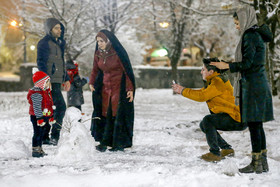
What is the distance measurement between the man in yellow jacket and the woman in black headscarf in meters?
1.15

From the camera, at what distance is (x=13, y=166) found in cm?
394

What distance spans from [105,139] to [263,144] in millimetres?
2479

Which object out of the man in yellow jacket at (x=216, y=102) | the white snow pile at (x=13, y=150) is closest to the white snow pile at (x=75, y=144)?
the white snow pile at (x=13, y=150)

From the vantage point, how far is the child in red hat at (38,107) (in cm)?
450

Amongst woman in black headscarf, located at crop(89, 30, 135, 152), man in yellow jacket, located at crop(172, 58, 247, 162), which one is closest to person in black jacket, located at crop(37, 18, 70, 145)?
woman in black headscarf, located at crop(89, 30, 135, 152)

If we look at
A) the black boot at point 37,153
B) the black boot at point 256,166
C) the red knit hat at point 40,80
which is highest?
the red knit hat at point 40,80

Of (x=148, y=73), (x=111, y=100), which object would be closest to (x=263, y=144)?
(x=111, y=100)

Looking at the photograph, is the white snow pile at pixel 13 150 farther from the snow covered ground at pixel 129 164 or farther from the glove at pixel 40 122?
the glove at pixel 40 122

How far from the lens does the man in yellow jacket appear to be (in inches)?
161

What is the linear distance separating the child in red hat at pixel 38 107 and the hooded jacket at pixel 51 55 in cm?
76

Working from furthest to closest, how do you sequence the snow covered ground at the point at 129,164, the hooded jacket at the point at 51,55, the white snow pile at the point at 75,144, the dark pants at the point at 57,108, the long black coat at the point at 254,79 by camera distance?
the dark pants at the point at 57,108, the hooded jacket at the point at 51,55, the white snow pile at the point at 75,144, the long black coat at the point at 254,79, the snow covered ground at the point at 129,164

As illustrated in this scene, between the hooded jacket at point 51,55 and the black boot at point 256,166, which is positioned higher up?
the hooded jacket at point 51,55

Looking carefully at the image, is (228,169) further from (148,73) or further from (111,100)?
(148,73)

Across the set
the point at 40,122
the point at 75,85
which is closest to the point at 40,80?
the point at 40,122
